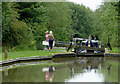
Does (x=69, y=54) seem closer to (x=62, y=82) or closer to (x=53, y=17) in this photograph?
(x=62, y=82)

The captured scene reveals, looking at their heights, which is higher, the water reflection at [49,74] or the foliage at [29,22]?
the foliage at [29,22]

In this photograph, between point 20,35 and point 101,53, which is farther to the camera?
point 20,35

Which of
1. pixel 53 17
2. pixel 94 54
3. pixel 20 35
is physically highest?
pixel 53 17

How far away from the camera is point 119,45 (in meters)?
40.7

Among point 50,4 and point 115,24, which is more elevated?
point 50,4

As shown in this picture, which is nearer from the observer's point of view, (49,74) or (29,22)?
(49,74)

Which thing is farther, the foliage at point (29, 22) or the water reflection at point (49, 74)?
the foliage at point (29, 22)

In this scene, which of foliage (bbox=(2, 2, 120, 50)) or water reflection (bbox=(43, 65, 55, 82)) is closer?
water reflection (bbox=(43, 65, 55, 82))

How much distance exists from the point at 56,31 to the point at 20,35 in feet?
63.0

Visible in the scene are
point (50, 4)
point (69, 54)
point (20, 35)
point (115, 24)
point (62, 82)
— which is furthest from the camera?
point (50, 4)

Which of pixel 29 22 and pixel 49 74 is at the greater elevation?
pixel 29 22

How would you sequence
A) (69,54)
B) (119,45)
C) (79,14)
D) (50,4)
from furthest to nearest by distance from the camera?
1. (79,14)
2. (50,4)
3. (119,45)
4. (69,54)

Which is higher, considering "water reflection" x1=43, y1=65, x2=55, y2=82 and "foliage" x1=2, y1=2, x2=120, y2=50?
"foliage" x1=2, y1=2, x2=120, y2=50

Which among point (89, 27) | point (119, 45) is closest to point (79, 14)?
point (89, 27)
